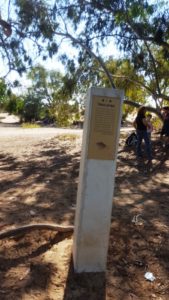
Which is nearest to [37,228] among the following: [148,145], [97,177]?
[97,177]

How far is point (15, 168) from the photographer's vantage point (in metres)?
11.0

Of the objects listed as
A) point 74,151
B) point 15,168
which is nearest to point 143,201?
point 15,168

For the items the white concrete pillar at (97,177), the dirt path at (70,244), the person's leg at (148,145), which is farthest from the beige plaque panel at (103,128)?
the person's leg at (148,145)

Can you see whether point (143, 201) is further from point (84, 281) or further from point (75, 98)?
point (75, 98)

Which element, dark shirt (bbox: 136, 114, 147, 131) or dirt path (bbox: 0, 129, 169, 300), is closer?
dirt path (bbox: 0, 129, 169, 300)

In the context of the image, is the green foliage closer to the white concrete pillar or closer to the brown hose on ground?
the brown hose on ground

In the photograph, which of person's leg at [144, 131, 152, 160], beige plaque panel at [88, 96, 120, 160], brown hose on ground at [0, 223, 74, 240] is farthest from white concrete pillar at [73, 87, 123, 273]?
person's leg at [144, 131, 152, 160]

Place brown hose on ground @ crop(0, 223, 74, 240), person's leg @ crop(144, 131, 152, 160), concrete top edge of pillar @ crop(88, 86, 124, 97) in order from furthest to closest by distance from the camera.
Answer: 1. person's leg @ crop(144, 131, 152, 160)
2. brown hose on ground @ crop(0, 223, 74, 240)
3. concrete top edge of pillar @ crop(88, 86, 124, 97)

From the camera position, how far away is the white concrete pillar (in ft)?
12.7

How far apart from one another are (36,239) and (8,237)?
35 centimetres

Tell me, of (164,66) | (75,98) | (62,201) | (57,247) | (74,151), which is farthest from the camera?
(75,98)

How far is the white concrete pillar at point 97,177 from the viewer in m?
3.86

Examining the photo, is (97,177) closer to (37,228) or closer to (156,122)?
(37,228)

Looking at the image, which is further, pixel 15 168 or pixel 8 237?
pixel 15 168
